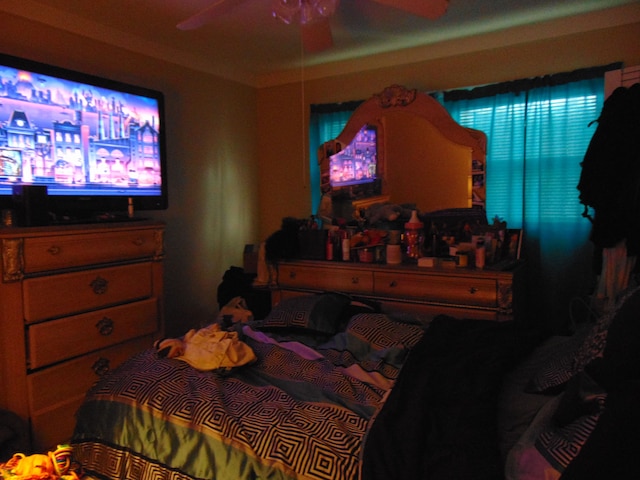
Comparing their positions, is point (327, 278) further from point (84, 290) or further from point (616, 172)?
point (616, 172)

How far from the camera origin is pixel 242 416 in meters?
1.33

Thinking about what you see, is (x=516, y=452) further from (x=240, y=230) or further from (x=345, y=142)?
(x=240, y=230)

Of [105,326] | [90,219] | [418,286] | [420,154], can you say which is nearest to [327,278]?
[418,286]

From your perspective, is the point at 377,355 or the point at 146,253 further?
the point at 146,253

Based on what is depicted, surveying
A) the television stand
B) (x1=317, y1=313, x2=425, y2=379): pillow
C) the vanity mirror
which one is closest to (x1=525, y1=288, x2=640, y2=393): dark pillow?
(x1=317, y1=313, x2=425, y2=379): pillow

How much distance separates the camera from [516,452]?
→ 110 centimetres

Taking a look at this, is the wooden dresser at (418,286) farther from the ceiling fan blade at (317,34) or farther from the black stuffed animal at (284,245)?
the ceiling fan blade at (317,34)

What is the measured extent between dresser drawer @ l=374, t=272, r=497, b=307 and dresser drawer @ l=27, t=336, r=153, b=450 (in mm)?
1609

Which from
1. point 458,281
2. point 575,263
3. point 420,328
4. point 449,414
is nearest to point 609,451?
point 449,414

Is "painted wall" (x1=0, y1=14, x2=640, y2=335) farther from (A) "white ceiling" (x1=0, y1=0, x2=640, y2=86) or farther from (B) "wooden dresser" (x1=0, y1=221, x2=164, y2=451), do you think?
(B) "wooden dresser" (x1=0, y1=221, x2=164, y2=451)

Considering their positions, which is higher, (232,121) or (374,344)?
(232,121)

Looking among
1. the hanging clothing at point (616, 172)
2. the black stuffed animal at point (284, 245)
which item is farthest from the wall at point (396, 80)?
the black stuffed animal at point (284, 245)

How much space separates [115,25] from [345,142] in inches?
65.3

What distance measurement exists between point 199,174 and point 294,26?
131 cm
